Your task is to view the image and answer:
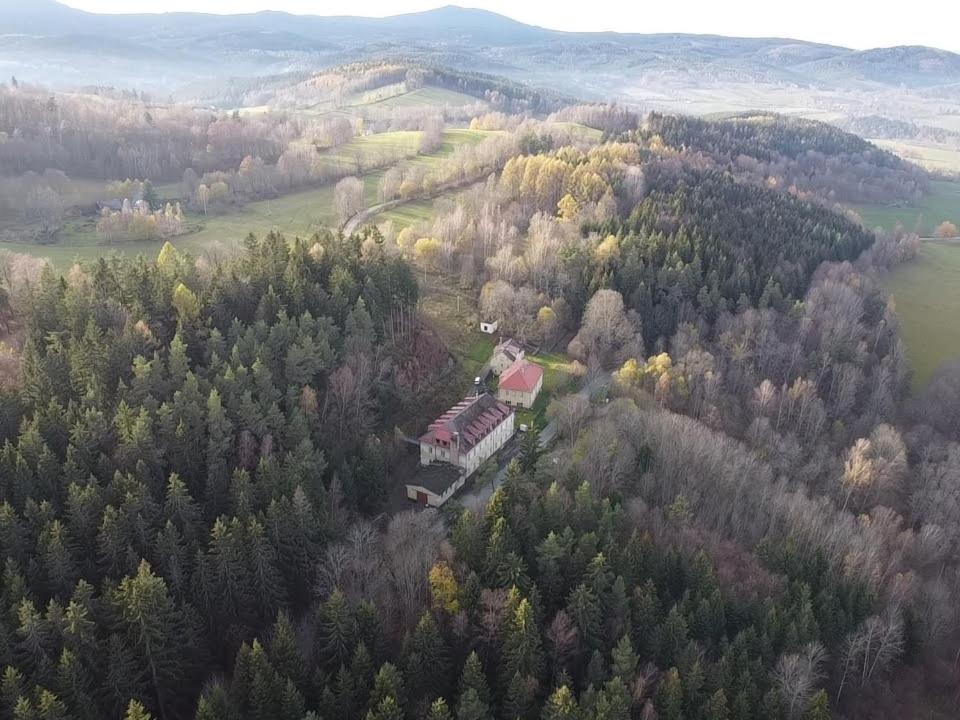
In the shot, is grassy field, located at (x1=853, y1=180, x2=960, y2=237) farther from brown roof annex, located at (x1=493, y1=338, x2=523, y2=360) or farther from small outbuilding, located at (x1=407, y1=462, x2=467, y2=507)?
small outbuilding, located at (x1=407, y1=462, x2=467, y2=507)

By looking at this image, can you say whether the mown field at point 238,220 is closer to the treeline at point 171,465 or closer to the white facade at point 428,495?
the treeline at point 171,465

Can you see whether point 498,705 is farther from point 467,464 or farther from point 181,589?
point 467,464

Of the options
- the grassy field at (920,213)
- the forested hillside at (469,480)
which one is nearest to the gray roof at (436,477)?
the forested hillside at (469,480)

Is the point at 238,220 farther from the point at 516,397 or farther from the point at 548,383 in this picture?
the point at 516,397

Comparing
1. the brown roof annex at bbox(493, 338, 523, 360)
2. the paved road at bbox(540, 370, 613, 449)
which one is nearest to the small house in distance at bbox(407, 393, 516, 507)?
the paved road at bbox(540, 370, 613, 449)

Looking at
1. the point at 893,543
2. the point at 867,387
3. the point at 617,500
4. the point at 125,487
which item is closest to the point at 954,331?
the point at 867,387

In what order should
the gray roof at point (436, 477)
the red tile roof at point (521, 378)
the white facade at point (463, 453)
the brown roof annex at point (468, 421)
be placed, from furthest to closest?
1. the red tile roof at point (521, 378)
2. the brown roof annex at point (468, 421)
3. the white facade at point (463, 453)
4. the gray roof at point (436, 477)
